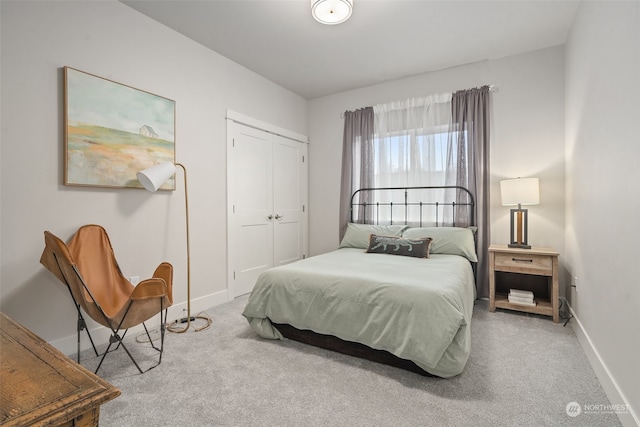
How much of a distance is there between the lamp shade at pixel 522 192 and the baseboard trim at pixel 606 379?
1.10 metres

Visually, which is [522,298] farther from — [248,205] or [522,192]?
[248,205]

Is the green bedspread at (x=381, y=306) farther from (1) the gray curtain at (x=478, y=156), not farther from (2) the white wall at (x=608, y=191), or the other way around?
(1) the gray curtain at (x=478, y=156)

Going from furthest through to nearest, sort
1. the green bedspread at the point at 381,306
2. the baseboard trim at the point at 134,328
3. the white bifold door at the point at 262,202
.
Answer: the white bifold door at the point at 262,202 → the baseboard trim at the point at 134,328 → the green bedspread at the point at 381,306

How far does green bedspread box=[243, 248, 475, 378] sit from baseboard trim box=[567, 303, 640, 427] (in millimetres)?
692

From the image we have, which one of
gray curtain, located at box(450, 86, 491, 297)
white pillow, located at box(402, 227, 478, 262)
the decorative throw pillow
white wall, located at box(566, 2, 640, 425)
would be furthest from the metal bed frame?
white wall, located at box(566, 2, 640, 425)

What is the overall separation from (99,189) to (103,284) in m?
0.74

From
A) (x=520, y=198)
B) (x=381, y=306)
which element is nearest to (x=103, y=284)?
(x=381, y=306)

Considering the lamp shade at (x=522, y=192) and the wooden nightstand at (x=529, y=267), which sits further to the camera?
the lamp shade at (x=522, y=192)

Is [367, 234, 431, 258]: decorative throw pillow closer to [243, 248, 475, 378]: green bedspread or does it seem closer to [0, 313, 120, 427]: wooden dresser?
[243, 248, 475, 378]: green bedspread

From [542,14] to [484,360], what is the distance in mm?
2968

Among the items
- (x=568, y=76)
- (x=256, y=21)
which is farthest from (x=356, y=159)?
(x=568, y=76)

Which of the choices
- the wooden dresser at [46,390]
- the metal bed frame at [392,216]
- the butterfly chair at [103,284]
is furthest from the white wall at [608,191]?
the butterfly chair at [103,284]

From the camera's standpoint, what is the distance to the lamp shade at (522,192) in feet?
9.68

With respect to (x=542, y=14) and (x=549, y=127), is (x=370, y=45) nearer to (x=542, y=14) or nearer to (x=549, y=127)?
(x=542, y=14)
